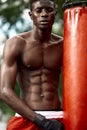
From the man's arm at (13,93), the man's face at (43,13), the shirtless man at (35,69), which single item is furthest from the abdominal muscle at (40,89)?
the man's face at (43,13)

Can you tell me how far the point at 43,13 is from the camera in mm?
3086

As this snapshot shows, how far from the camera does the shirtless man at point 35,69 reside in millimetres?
3086

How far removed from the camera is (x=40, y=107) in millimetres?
3213

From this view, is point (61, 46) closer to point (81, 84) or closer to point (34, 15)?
point (34, 15)

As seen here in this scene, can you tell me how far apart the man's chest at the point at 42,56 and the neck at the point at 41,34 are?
0.14ft

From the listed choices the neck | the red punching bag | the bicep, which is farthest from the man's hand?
the neck

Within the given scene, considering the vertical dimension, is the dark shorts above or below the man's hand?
below

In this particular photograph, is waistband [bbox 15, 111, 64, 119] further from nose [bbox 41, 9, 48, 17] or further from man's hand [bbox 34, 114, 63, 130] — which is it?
nose [bbox 41, 9, 48, 17]

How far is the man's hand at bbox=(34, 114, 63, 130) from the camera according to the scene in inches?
118

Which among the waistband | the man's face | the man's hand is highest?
the man's face

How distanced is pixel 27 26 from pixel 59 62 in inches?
219

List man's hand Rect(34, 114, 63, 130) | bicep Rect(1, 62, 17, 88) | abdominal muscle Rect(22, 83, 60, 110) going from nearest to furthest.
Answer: man's hand Rect(34, 114, 63, 130), bicep Rect(1, 62, 17, 88), abdominal muscle Rect(22, 83, 60, 110)

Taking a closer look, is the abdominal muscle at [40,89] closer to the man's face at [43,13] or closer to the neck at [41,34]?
the neck at [41,34]

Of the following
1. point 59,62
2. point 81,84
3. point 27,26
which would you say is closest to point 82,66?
point 81,84
